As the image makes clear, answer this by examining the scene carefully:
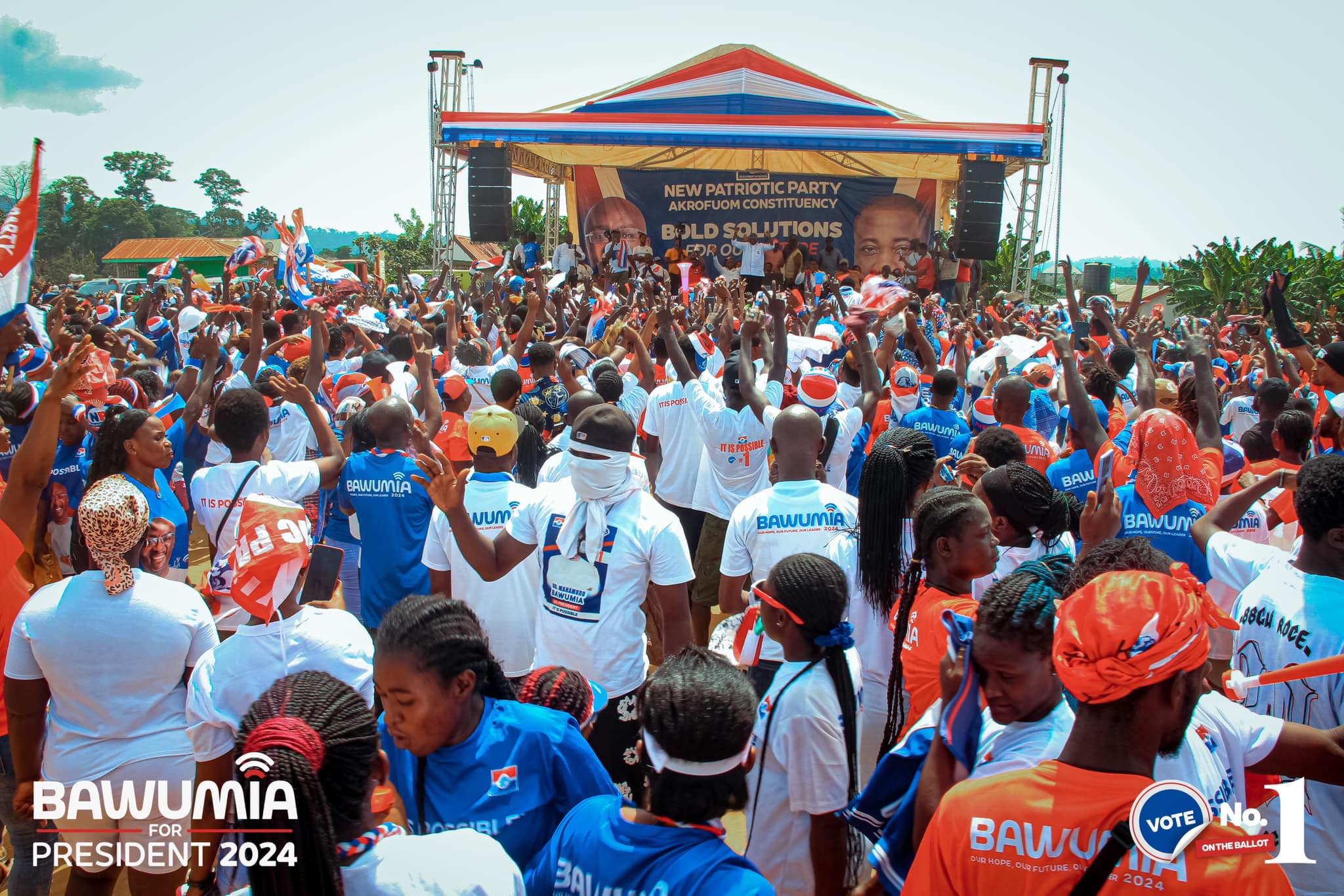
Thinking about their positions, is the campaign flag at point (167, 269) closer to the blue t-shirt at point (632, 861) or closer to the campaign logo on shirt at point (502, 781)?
the campaign logo on shirt at point (502, 781)

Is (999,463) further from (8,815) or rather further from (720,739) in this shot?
(8,815)

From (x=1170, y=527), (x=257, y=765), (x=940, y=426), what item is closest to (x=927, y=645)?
(x=257, y=765)

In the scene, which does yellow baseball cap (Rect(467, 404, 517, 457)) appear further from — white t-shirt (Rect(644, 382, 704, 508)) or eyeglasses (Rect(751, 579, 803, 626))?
white t-shirt (Rect(644, 382, 704, 508))

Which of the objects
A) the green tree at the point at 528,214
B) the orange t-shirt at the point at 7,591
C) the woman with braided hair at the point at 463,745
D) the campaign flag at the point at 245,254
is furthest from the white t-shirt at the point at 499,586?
the green tree at the point at 528,214

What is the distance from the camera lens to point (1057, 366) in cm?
873

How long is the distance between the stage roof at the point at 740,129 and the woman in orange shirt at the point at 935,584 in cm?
A: 1605

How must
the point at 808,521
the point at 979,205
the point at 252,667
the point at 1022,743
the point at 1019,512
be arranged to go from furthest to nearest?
the point at 979,205
the point at 808,521
the point at 1019,512
the point at 252,667
the point at 1022,743

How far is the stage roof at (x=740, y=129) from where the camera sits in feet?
57.2

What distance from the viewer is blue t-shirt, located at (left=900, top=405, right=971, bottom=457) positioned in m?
5.64

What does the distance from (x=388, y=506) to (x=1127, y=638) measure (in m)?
3.28

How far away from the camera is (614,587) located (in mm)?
3180

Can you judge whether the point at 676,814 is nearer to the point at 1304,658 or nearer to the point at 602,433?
the point at 602,433

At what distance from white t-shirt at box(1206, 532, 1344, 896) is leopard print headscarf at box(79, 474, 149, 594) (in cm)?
315

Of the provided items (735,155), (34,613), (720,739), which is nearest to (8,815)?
(34,613)
